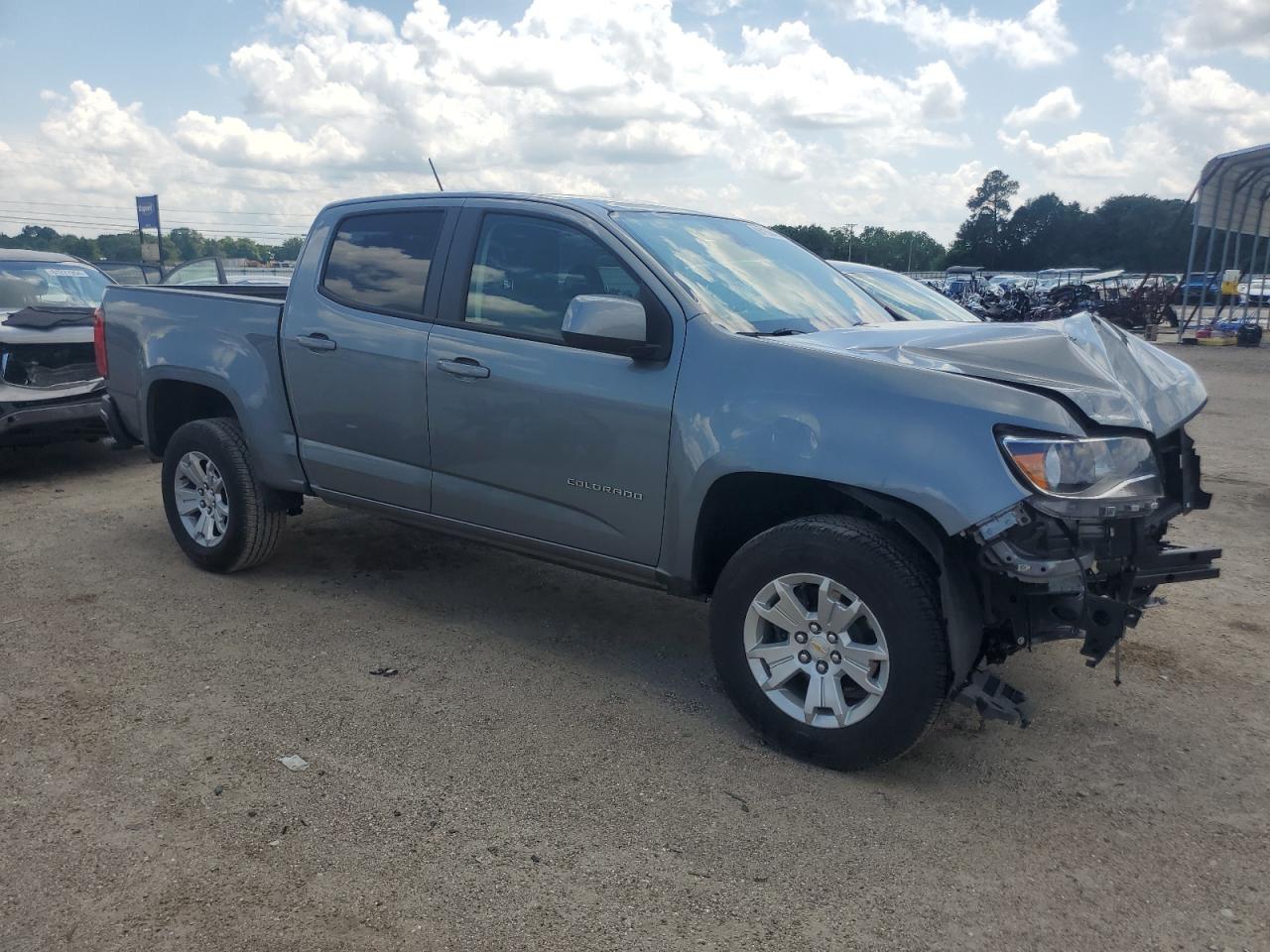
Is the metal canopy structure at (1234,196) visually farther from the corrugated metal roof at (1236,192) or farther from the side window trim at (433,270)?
the side window trim at (433,270)

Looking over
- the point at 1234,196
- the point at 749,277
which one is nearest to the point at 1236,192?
the point at 1234,196

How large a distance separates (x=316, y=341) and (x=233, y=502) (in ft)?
3.38

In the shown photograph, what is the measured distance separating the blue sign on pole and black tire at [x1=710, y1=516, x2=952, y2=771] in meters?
20.4

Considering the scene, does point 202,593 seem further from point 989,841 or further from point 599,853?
point 989,841

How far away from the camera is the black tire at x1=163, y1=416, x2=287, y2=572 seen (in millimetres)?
5043

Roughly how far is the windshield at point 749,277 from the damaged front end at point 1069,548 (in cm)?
119

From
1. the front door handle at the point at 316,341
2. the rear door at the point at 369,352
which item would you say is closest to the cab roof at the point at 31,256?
the rear door at the point at 369,352

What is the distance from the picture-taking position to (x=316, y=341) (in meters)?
4.64

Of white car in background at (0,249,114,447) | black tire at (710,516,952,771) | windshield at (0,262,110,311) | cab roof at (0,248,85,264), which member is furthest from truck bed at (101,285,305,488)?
cab roof at (0,248,85,264)

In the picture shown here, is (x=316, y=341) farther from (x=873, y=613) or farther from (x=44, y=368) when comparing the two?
(x=44, y=368)

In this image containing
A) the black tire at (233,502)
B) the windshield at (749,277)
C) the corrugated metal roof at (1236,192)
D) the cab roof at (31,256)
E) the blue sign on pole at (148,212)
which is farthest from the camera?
the blue sign on pole at (148,212)

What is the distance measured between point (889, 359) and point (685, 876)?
1717mm

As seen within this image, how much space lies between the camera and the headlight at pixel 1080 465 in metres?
2.95

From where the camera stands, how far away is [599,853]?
2885 millimetres
